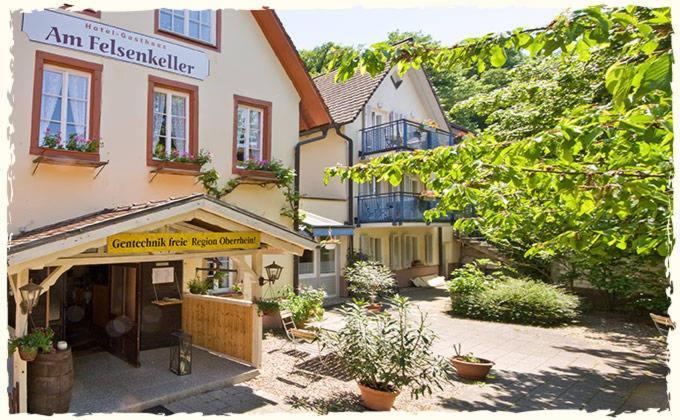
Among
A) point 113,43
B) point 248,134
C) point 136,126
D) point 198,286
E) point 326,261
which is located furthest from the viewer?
point 326,261

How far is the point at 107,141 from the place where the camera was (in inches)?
339

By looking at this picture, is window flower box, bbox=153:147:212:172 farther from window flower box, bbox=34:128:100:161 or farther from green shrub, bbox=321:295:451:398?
green shrub, bbox=321:295:451:398

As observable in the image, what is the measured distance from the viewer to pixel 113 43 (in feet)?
28.5

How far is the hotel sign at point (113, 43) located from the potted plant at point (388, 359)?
260 inches

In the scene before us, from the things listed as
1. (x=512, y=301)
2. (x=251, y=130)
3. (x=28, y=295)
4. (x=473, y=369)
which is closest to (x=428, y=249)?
(x=512, y=301)

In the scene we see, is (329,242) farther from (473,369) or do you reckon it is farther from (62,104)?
(62,104)

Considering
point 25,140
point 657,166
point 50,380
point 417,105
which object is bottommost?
point 50,380

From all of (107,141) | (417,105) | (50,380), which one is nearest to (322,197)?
(417,105)

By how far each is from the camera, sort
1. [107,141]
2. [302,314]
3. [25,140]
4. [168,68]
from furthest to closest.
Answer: [302,314] < [168,68] < [107,141] < [25,140]

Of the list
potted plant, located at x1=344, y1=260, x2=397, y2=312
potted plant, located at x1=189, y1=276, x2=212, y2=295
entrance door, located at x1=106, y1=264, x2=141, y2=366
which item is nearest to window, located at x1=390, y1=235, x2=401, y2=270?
potted plant, located at x1=344, y1=260, x2=397, y2=312

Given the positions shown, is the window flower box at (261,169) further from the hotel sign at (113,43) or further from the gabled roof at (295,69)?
the hotel sign at (113,43)

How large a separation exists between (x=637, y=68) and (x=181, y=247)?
19.9 ft

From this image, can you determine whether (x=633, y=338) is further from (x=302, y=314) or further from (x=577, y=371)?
(x=302, y=314)

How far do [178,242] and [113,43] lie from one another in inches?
179
